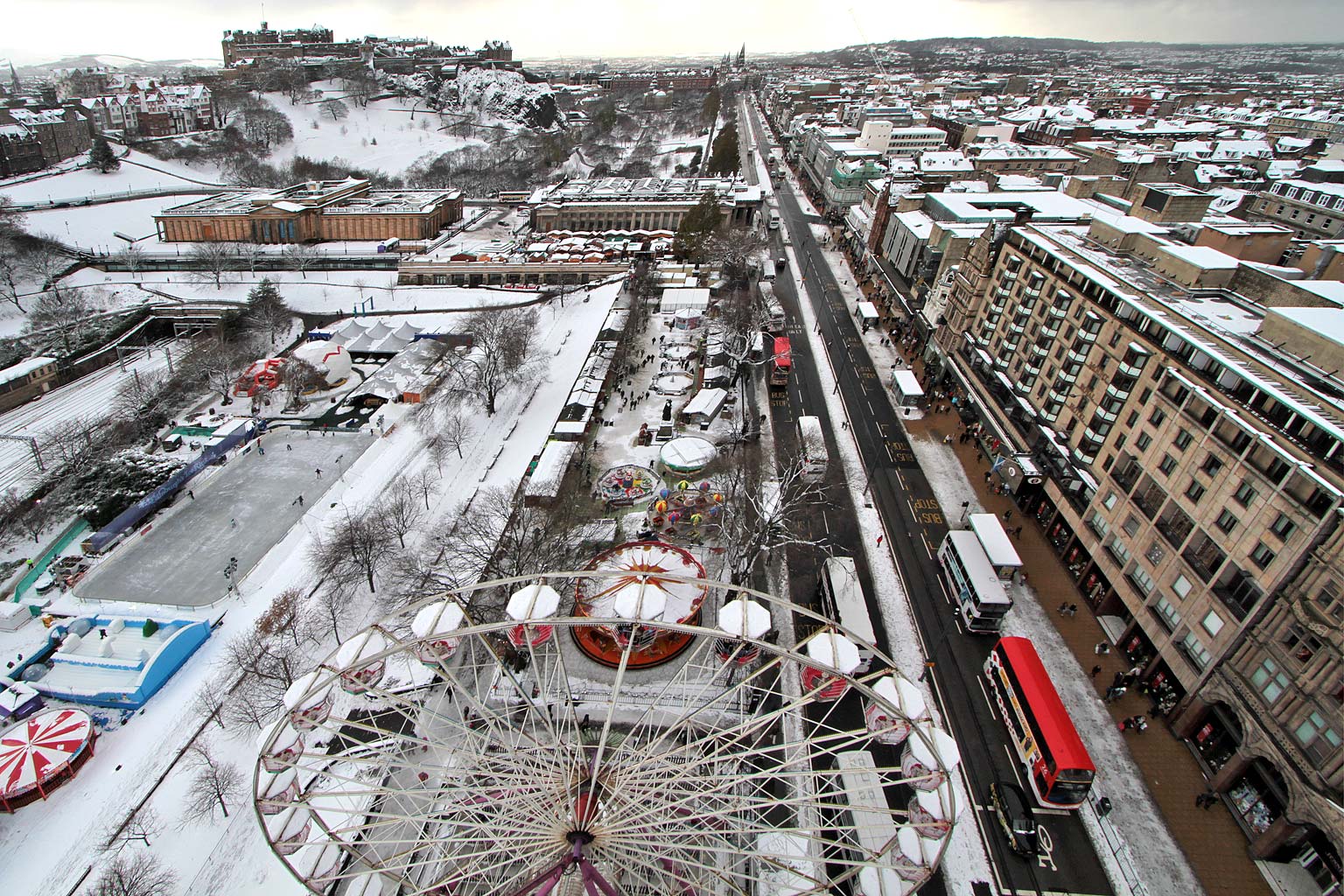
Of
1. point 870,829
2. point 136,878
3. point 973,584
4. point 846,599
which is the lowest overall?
point 136,878

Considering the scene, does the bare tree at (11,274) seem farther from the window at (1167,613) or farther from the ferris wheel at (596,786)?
the window at (1167,613)

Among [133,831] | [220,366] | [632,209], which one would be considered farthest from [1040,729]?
[632,209]

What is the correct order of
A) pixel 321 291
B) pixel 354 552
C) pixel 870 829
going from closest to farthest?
1. pixel 870 829
2. pixel 354 552
3. pixel 321 291

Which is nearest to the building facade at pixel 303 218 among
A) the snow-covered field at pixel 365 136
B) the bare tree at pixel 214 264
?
the bare tree at pixel 214 264

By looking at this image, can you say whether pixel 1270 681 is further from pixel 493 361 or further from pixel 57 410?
pixel 57 410

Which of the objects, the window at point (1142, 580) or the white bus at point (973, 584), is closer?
the window at point (1142, 580)

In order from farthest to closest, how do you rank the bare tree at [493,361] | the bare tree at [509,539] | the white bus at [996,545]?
1. the bare tree at [493,361]
2. the white bus at [996,545]
3. the bare tree at [509,539]

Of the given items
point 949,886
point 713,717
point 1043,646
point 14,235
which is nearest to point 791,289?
point 1043,646
